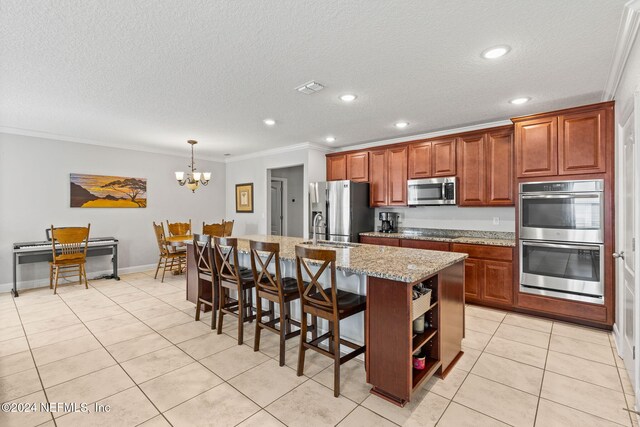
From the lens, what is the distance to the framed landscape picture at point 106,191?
5145 mm

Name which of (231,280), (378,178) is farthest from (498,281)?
(231,280)

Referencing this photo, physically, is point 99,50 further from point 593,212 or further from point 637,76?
point 593,212

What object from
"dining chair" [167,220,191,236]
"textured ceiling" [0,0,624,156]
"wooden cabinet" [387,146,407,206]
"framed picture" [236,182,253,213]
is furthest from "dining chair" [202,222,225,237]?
"wooden cabinet" [387,146,407,206]

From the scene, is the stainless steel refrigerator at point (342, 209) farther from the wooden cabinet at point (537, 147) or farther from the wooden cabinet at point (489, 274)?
the wooden cabinet at point (537, 147)

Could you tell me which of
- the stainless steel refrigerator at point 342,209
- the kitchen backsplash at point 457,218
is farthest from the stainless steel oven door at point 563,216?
the stainless steel refrigerator at point 342,209

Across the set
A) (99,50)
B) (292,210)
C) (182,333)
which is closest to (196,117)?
(99,50)

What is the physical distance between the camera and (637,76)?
2.03 meters

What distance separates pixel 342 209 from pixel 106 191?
14.0ft

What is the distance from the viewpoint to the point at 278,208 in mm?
7586

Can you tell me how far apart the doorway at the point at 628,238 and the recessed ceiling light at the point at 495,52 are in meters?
0.85

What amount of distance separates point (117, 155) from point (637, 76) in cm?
686

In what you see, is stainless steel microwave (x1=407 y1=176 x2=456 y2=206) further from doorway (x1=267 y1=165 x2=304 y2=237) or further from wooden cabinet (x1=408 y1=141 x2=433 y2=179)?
doorway (x1=267 y1=165 x2=304 y2=237)

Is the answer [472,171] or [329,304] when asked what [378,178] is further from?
[329,304]

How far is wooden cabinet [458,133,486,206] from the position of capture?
403 cm
